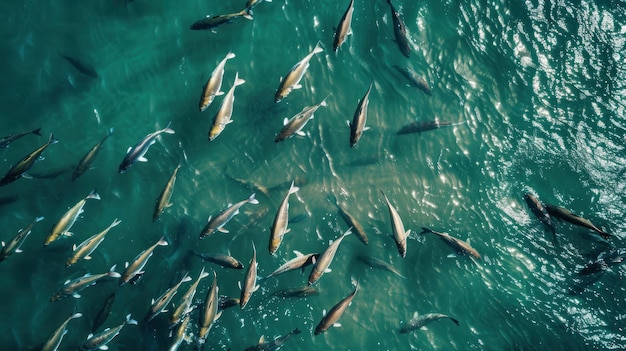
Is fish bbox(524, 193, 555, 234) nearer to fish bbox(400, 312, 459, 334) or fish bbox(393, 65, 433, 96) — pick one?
fish bbox(400, 312, 459, 334)

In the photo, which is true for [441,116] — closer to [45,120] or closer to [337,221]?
[337,221]

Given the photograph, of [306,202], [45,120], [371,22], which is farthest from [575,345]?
[45,120]

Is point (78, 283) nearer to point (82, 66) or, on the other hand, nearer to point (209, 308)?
point (209, 308)

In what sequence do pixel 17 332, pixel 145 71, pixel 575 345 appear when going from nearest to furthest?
pixel 575 345 < pixel 17 332 < pixel 145 71

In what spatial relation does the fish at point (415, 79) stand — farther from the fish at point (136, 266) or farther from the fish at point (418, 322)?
the fish at point (136, 266)

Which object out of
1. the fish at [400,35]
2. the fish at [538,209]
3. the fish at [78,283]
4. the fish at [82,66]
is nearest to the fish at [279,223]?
the fish at [78,283]

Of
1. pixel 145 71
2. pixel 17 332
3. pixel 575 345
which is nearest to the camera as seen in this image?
pixel 575 345
